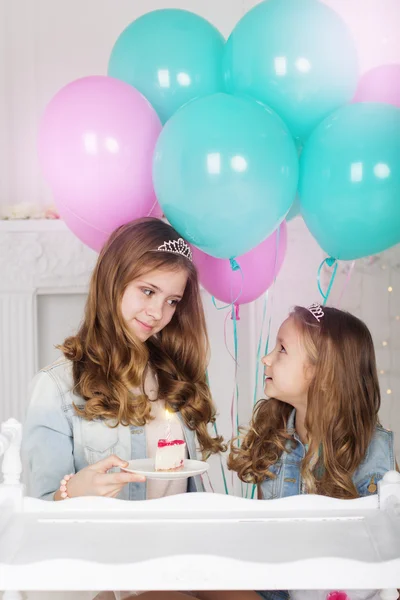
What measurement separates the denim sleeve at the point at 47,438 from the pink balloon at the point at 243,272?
0.55 meters

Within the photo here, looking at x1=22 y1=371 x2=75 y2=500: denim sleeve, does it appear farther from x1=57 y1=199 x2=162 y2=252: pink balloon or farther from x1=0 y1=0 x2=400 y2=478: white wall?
x1=0 y1=0 x2=400 y2=478: white wall

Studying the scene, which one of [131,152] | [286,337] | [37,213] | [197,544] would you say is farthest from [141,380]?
[37,213]

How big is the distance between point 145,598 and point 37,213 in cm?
185

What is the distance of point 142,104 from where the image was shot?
1.84 meters

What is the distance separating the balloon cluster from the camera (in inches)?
65.7

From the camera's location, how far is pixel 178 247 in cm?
194

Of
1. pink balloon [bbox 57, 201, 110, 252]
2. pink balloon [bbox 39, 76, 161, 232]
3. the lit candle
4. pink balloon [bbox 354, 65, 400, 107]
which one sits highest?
pink balloon [bbox 354, 65, 400, 107]

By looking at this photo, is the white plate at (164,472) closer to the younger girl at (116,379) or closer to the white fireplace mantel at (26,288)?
the younger girl at (116,379)

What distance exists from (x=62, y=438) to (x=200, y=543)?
682mm

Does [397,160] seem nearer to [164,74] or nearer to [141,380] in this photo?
[164,74]

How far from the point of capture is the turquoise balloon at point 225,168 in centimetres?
165

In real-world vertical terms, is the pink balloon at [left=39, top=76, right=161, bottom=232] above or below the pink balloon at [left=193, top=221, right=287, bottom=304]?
above

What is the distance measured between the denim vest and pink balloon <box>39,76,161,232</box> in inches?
30.5

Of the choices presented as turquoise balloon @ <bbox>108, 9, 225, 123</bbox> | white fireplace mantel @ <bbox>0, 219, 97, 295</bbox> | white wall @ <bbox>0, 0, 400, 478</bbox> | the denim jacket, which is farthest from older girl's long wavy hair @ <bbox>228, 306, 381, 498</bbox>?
white fireplace mantel @ <bbox>0, 219, 97, 295</bbox>
